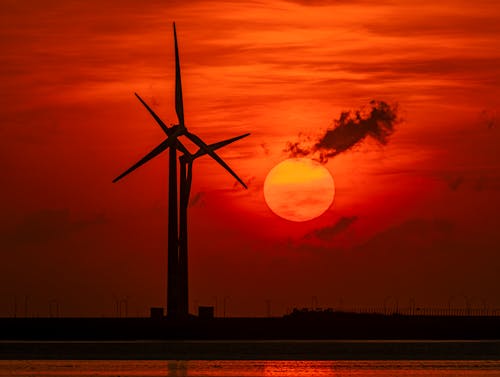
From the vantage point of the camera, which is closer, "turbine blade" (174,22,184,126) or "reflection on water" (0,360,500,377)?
"reflection on water" (0,360,500,377)

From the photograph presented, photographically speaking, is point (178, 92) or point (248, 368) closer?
point (248, 368)

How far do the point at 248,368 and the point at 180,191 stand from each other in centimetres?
3991

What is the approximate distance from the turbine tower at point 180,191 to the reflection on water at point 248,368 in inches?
869

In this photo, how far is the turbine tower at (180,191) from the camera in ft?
585

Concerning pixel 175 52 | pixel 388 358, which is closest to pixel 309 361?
pixel 388 358

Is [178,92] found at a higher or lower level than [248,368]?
higher

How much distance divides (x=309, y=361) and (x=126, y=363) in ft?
62.7

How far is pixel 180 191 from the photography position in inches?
7298

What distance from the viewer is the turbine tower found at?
585ft

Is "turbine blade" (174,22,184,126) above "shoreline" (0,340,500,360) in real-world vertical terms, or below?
above

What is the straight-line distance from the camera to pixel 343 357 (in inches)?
6885

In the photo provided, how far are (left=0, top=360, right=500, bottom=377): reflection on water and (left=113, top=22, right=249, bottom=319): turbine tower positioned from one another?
72.4 feet

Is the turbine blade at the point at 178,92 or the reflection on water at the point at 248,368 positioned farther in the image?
the turbine blade at the point at 178,92

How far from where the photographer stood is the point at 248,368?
14950cm
